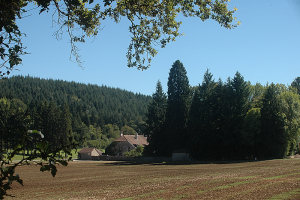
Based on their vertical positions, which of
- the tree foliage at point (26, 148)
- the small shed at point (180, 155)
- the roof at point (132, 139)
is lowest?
the small shed at point (180, 155)

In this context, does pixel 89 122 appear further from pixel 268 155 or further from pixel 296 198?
pixel 296 198

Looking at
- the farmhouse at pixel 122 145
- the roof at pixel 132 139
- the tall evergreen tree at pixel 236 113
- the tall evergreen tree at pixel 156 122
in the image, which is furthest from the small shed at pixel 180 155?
the roof at pixel 132 139

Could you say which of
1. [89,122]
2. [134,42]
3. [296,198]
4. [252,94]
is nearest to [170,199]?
[296,198]

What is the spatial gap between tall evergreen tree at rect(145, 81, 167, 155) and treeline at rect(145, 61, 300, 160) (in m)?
0.70

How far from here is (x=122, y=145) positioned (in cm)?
9594

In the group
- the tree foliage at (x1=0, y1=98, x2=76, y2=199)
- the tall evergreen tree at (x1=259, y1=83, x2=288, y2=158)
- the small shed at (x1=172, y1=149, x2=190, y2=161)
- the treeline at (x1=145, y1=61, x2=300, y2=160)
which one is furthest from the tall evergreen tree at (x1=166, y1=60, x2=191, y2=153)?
the tree foliage at (x1=0, y1=98, x2=76, y2=199)

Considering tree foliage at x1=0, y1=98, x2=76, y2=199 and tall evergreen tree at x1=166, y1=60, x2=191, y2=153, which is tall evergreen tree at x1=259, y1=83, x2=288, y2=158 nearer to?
tall evergreen tree at x1=166, y1=60, x2=191, y2=153

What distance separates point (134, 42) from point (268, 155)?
187 feet

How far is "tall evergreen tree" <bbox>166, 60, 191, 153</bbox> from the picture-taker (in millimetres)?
63125

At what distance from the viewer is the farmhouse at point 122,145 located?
89625 millimetres

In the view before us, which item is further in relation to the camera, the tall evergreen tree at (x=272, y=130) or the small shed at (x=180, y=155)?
the small shed at (x=180, y=155)

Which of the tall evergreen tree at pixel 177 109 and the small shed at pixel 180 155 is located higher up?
the tall evergreen tree at pixel 177 109

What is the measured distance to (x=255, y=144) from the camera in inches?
2283

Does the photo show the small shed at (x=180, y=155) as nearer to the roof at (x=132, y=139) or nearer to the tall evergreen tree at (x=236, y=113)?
the tall evergreen tree at (x=236, y=113)
